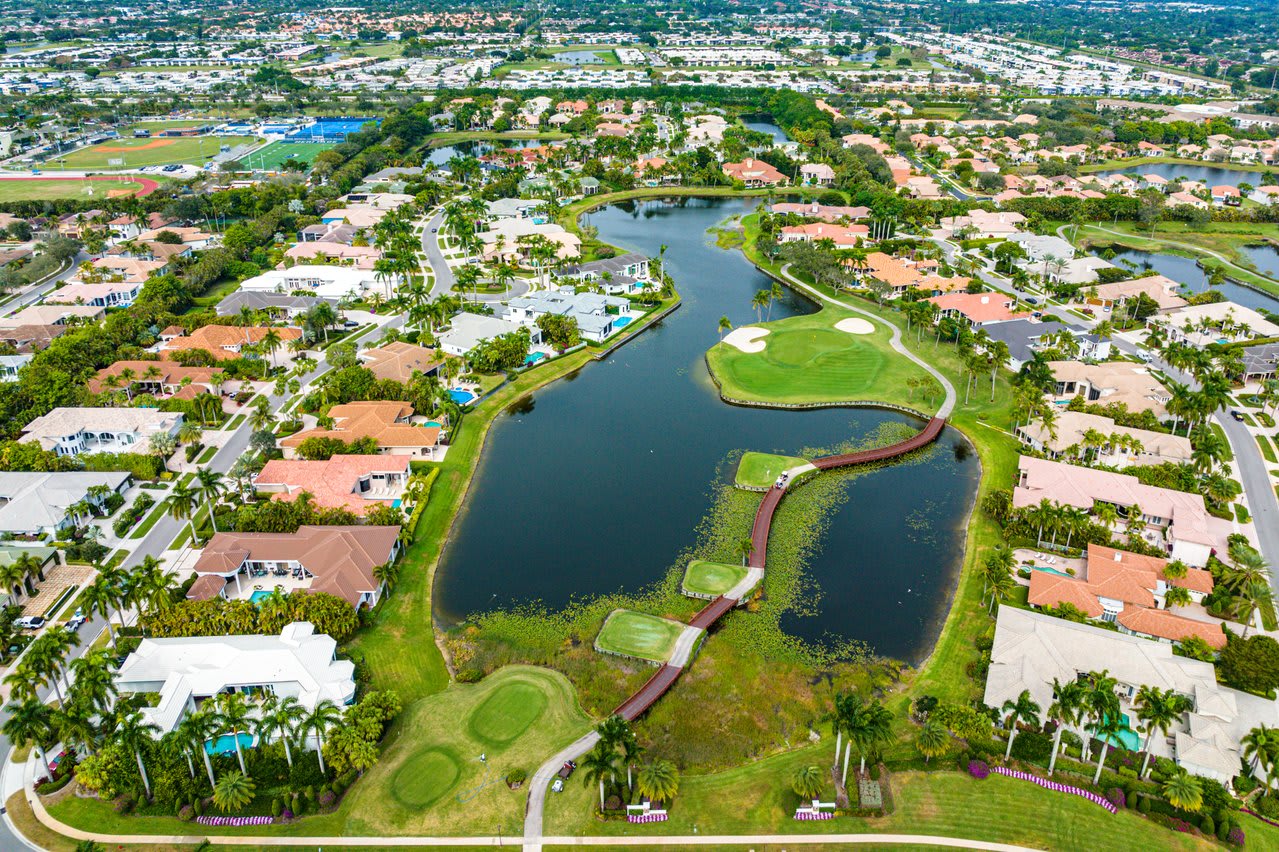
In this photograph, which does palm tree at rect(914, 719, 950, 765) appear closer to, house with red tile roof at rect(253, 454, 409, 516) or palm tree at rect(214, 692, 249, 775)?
palm tree at rect(214, 692, 249, 775)

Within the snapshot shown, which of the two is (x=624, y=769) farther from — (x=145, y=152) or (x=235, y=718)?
(x=145, y=152)

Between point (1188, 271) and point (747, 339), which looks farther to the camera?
point (1188, 271)

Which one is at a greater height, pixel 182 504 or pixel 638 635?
pixel 182 504

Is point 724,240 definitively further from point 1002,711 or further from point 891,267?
point 1002,711

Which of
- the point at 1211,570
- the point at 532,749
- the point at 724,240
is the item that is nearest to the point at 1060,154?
the point at 724,240

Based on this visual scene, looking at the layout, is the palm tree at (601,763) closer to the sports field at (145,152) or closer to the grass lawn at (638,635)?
the grass lawn at (638,635)

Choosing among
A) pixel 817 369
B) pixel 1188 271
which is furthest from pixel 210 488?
pixel 1188 271

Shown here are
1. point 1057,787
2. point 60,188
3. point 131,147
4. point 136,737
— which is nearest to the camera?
point 136,737
